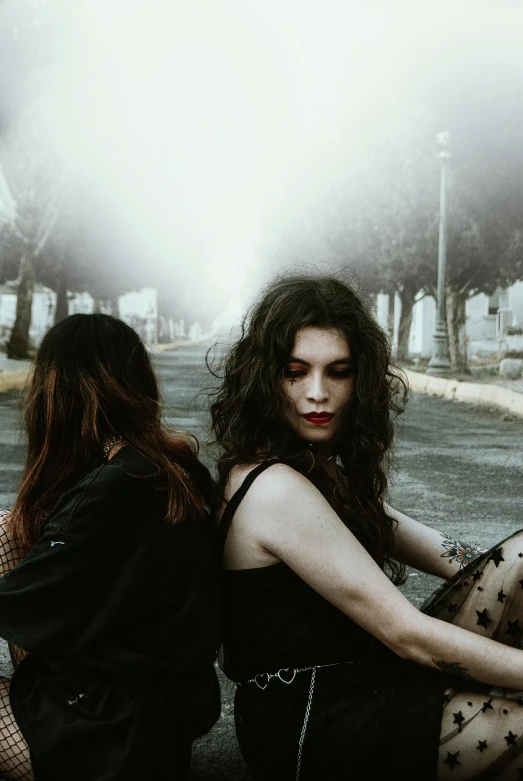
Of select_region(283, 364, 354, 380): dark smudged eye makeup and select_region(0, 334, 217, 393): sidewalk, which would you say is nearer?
select_region(283, 364, 354, 380): dark smudged eye makeup

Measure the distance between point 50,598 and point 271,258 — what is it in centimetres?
334

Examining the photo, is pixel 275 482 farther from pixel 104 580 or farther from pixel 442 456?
pixel 442 456

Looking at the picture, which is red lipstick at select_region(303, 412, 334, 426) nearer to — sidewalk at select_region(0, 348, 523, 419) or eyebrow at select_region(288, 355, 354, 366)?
eyebrow at select_region(288, 355, 354, 366)

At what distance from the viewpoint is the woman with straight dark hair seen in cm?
158

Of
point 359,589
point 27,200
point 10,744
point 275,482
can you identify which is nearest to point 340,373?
point 275,482

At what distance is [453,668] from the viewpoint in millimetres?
→ 1622

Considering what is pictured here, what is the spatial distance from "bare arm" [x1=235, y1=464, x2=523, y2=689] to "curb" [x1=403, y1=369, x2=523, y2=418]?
3.17 metres

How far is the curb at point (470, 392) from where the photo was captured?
4727 mm

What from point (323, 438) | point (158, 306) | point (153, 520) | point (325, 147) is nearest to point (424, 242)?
point (325, 147)

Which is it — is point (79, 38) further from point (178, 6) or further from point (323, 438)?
point (323, 438)

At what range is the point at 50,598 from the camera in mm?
1569

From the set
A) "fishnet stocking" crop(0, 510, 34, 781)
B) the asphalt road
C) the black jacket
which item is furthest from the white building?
"fishnet stocking" crop(0, 510, 34, 781)

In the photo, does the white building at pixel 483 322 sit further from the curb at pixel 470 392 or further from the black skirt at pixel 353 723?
the black skirt at pixel 353 723

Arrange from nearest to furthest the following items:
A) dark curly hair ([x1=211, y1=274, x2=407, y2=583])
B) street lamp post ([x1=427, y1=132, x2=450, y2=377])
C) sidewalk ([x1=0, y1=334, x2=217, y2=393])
Answer: dark curly hair ([x1=211, y1=274, x2=407, y2=583])
street lamp post ([x1=427, y1=132, x2=450, y2=377])
sidewalk ([x1=0, y1=334, x2=217, y2=393])
